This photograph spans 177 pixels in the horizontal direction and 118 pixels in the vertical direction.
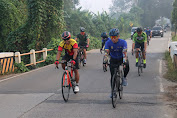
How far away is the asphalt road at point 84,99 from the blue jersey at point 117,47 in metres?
1.26

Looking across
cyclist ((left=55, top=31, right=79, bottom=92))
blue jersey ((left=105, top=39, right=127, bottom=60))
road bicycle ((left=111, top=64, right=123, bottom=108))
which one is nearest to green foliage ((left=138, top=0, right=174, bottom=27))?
cyclist ((left=55, top=31, right=79, bottom=92))

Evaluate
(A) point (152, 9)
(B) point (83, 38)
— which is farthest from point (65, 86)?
(A) point (152, 9)

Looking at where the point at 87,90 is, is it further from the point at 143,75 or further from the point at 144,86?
the point at 143,75

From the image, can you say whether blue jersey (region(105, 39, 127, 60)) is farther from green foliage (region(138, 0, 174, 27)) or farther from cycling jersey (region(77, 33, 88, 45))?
green foliage (region(138, 0, 174, 27))

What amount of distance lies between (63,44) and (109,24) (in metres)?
39.4

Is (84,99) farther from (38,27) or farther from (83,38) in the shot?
(38,27)

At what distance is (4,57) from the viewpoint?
43.2 feet

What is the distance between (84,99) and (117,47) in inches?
70.4

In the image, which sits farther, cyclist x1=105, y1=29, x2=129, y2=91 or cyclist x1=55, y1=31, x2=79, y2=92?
cyclist x1=55, y1=31, x2=79, y2=92

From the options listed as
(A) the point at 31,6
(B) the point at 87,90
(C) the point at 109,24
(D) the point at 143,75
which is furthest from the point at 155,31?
(B) the point at 87,90

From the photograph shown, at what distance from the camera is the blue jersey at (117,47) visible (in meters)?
7.02

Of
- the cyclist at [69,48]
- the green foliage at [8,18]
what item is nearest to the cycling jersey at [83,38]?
the cyclist at [69,48]

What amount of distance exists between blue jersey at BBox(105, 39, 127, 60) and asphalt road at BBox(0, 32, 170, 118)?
1.26 m

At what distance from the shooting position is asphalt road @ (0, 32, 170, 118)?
624 centimetres
